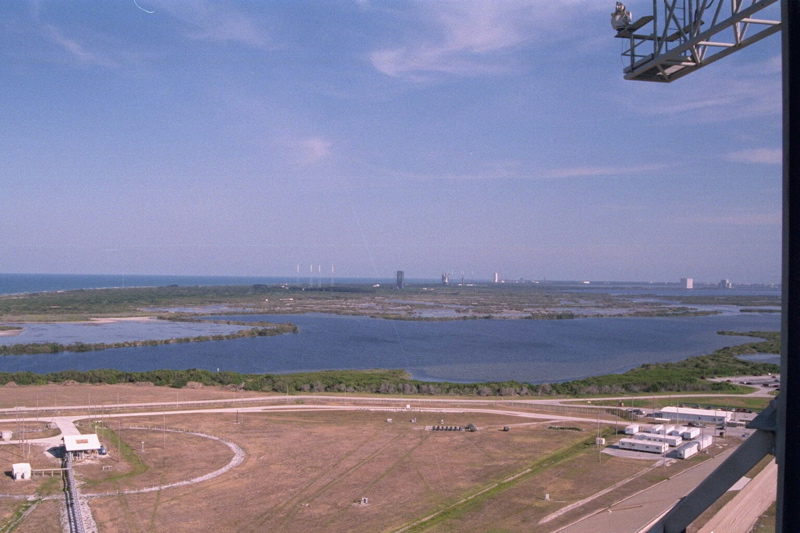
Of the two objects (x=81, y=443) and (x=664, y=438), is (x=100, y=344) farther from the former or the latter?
(x=664, y=438)

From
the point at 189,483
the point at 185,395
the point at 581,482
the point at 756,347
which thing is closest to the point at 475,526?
the point at 581,482

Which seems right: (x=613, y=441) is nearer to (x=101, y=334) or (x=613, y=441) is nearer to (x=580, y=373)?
(x=580, y=373)

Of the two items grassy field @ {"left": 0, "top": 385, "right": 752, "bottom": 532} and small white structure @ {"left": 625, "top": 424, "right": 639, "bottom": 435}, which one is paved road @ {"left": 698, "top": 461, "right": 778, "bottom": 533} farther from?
small white structure @ {"left": 625, "top": 424, "right": 639, "bottom": 435}

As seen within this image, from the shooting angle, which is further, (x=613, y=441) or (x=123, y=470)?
(x=613, y=441)

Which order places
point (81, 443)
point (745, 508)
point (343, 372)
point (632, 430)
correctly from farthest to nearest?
point (343, 372) < point (632, 430) < point (81, 443) < point (745, 508)

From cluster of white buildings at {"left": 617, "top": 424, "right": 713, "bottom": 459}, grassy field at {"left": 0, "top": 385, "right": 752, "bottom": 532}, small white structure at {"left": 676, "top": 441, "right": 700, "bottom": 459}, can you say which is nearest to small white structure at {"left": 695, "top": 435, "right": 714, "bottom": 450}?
cluster of white buildings at {"left": 617, "top": 424, "right": 713, "bottom": 459}

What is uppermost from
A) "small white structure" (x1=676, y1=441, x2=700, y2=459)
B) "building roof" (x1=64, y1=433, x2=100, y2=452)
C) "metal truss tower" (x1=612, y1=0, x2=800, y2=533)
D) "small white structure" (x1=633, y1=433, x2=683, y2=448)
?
"metal truss tower" (x1=612, y1=0, x2=800, y2=533)

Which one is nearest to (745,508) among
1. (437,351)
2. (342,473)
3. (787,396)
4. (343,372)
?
(342,473)
